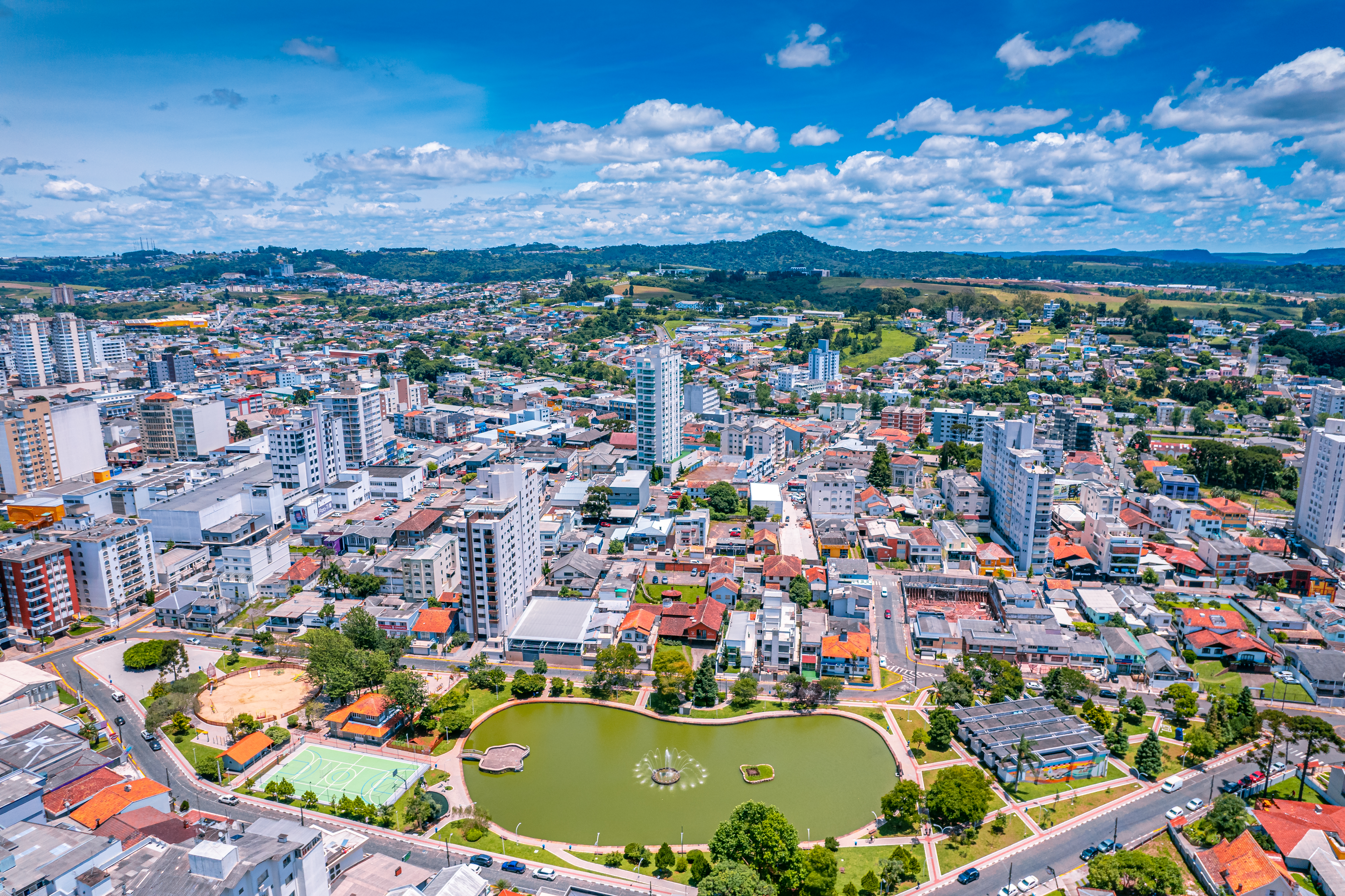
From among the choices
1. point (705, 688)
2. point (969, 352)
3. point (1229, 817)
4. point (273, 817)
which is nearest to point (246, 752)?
point (273, 817)

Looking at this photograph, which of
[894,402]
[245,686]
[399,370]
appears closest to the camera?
[245,686]

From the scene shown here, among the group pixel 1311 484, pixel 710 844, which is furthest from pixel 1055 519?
pixel 710 844

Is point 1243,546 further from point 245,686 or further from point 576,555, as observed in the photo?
point 245,686

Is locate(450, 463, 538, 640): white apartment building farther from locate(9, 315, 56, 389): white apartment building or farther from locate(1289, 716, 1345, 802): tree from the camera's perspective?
locate(9, 315, 56, 389): white apartment building

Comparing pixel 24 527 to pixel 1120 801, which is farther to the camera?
pixel 24 527

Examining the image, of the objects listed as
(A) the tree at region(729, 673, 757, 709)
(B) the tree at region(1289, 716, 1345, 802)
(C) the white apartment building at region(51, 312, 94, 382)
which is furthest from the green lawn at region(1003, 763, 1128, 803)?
(C) the white apartment building at region(51, 312, 94, 382)

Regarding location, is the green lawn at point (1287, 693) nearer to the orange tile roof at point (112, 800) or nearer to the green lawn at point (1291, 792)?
the green lawn at point (1291, 792)

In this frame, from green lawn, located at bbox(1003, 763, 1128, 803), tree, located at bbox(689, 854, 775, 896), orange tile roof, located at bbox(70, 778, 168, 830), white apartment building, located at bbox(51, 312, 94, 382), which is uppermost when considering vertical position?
white apartment building, located at bbox(51, 312, 94, 382)
